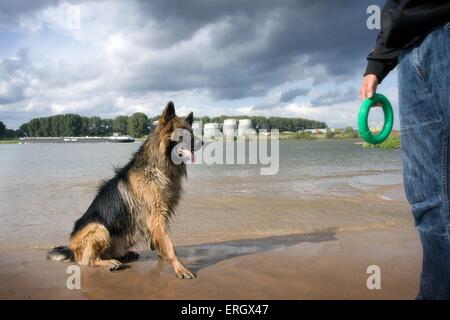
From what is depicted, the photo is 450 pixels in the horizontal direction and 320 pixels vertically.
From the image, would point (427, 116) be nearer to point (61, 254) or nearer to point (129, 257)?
point (129, 257)

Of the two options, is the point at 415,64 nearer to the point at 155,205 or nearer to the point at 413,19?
the point at 413,19

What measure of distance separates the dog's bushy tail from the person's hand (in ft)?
13.6

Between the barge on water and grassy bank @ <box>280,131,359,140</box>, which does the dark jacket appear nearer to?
grassy bank @ <box>280,131,359,140</box>

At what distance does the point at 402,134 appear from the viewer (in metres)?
2.62

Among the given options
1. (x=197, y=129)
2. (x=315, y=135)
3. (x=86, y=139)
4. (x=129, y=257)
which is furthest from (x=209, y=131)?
(x=86, y=139)

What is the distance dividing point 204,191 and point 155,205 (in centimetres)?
665

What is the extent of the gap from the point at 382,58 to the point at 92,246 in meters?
4.04

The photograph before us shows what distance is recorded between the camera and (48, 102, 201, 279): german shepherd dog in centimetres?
498

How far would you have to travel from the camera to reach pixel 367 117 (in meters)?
3.26

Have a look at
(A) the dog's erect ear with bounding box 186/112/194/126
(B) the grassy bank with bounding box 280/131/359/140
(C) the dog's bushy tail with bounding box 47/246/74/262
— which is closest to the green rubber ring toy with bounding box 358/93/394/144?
(A) the dog's erect ear with bounding box 186/112/194/126

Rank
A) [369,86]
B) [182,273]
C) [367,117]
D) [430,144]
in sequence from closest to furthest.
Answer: [430,144], [369,86], [367,117], [182,273]

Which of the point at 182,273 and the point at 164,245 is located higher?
the point at 164,245

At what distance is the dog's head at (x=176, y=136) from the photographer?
5.18 m
